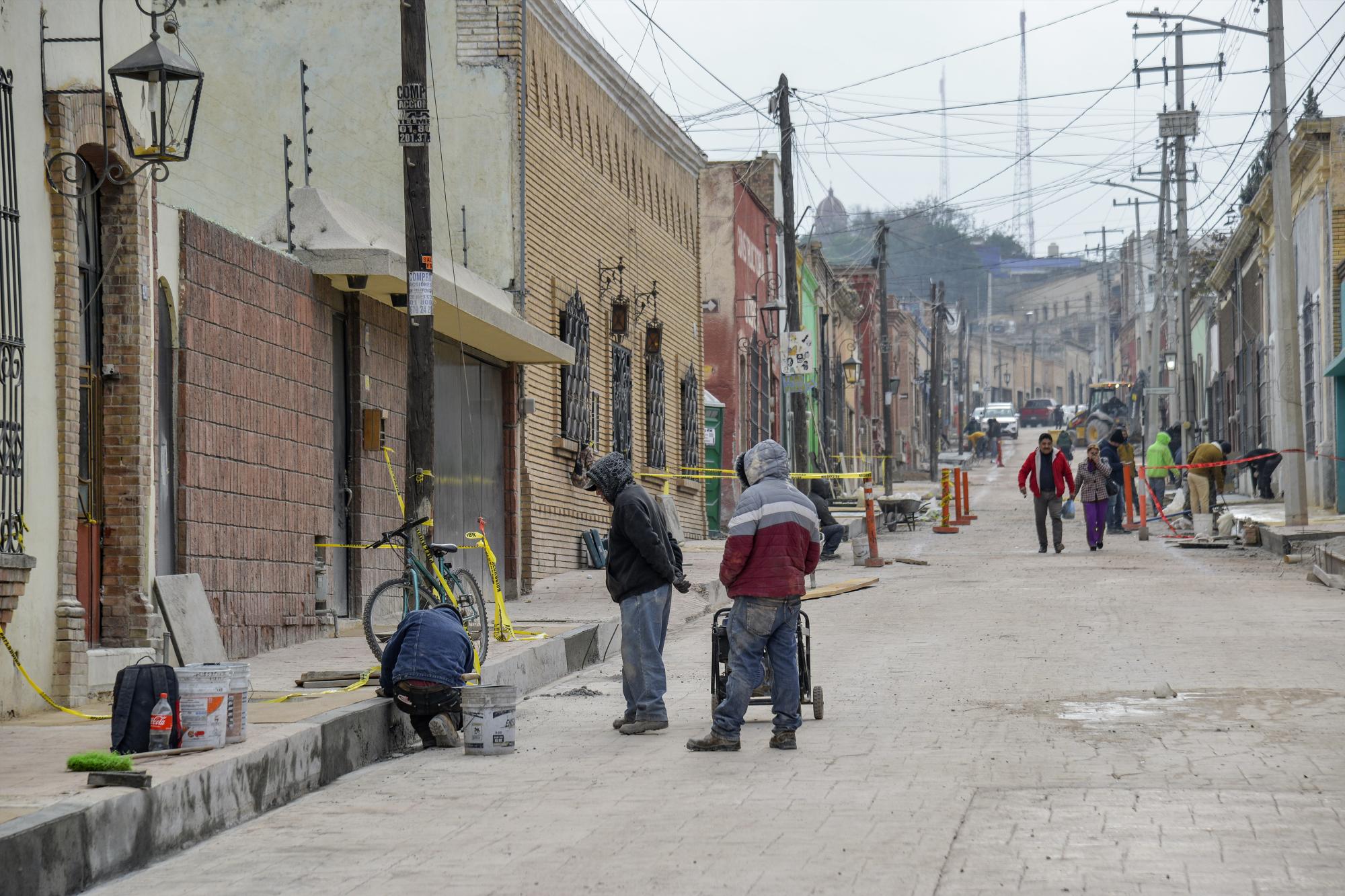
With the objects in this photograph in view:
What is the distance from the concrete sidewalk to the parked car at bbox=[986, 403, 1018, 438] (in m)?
73.8

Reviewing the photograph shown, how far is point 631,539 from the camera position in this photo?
36.7ft

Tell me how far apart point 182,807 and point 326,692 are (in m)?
3.51

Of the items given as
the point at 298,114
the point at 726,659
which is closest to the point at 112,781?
the point at 726,659

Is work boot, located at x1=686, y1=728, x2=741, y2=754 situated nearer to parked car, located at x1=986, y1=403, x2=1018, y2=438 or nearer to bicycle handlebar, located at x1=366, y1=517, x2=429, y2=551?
bicycle handlebar, located at x1=366, y1=517, x2=429, y2=551

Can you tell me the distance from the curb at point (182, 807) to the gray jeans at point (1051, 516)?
16.4 meters

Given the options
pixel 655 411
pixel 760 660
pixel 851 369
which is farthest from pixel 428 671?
pixel 851 369

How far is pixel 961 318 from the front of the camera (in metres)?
104

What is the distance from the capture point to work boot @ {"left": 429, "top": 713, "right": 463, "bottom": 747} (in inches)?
431

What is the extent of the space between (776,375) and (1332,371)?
16.5 metres

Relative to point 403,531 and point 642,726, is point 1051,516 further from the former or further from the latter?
point 642,726

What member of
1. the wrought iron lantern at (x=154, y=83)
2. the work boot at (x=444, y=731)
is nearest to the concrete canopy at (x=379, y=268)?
the wrought iron lantern at (x=154, y=83)

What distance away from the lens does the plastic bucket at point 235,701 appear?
890cm

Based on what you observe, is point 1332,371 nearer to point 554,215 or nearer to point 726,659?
point 554,215

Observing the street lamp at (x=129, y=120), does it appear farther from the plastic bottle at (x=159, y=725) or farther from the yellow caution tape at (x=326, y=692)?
the plastic bottle at (x=159, y=725)
